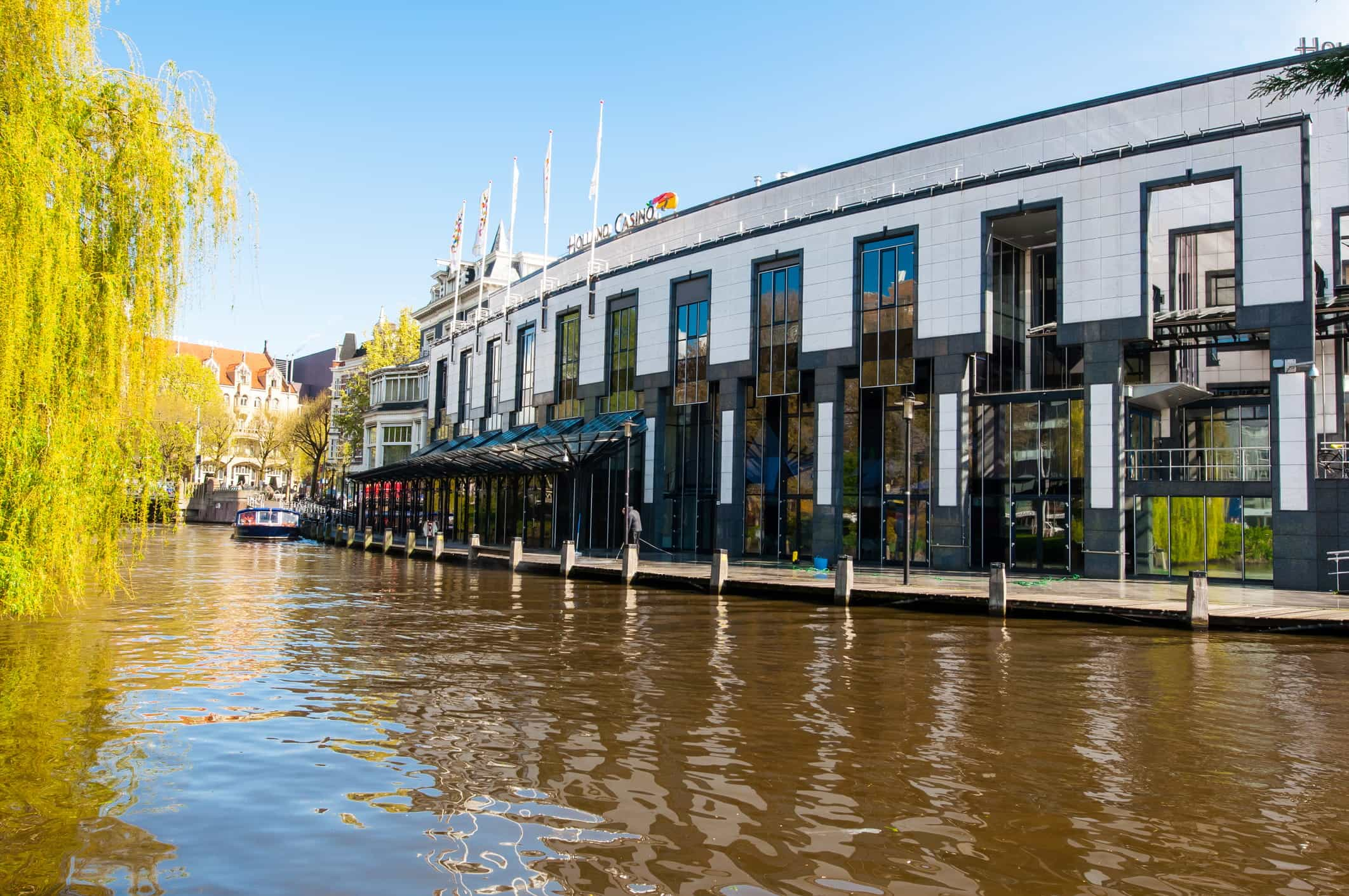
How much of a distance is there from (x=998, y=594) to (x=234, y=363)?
440ft

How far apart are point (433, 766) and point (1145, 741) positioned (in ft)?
24.3

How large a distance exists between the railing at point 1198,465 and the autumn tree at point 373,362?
6580 centimetres

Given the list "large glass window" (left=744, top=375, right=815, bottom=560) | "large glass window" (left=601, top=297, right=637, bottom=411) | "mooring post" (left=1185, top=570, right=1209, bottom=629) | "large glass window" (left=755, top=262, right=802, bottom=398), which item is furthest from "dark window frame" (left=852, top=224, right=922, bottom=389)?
"mooring post" (left=1185, top=570, right=1209, bottom=629)

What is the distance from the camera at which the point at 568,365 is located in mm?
52469

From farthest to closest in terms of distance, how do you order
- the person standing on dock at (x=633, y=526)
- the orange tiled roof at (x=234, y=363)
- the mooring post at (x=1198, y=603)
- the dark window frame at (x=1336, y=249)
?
the orange tiled roof at (x=234, y=363) → the person standing on dock at (x=633, y=526) → the dark window frame at (x=1336, y=249) → the mooring post at (x=1198, y=603)

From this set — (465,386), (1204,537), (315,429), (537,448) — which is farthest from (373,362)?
(1204,537)

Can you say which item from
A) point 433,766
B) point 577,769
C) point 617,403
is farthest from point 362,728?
point 617,403

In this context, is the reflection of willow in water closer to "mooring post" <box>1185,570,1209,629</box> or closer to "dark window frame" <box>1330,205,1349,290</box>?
"mooring post" <box>1185,570,1209,629</box>

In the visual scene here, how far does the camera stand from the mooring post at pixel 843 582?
79.8 feet

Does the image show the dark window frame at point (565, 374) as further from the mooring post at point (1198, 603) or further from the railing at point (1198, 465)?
the mooring post at point (1198, 603)

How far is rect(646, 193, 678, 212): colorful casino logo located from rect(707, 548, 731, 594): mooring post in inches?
1211

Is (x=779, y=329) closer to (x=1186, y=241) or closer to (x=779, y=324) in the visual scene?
(x=779, y=324)

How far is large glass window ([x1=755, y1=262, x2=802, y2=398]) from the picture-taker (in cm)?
3906

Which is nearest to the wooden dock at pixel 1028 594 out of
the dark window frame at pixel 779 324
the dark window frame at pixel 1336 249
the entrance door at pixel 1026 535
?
the entrance door at pixel 1026 535
